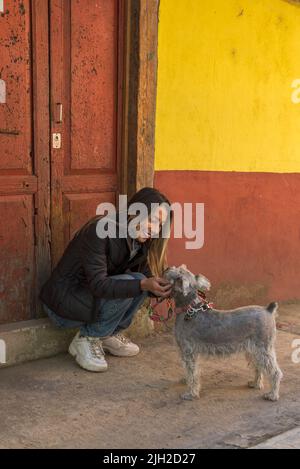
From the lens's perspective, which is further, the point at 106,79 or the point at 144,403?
the point at 106,79

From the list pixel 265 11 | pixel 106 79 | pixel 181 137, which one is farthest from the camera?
pixel 265 11

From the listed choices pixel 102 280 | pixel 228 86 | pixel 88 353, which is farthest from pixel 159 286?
pixel 228 86

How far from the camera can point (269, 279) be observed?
644 centimetres

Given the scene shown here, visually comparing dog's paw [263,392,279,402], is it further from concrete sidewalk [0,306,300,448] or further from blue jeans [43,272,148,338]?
blue jeans [43,272,148,338]

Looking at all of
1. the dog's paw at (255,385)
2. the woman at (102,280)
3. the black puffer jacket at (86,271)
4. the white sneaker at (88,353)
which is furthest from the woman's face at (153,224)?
the dog's paw at (255,385)

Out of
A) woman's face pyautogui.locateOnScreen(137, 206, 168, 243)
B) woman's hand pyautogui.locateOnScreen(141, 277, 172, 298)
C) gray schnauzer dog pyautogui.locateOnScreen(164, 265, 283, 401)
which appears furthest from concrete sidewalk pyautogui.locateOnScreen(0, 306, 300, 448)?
woman's face pyautogui.locateOnScreen(137, 206, 168, 243)

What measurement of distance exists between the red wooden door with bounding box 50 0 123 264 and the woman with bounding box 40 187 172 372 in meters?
0.45

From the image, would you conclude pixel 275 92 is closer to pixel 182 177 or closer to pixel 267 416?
pixel 182 177

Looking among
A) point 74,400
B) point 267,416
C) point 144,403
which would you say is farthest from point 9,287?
point 267,416

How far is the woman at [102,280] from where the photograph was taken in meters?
4.11

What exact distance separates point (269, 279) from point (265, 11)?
2.58 m

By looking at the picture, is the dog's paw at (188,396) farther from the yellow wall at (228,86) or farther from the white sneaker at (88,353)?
the yellow wall at (228,86)

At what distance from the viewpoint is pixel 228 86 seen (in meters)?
5.77

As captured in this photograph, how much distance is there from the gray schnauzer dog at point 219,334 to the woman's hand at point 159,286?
0.05m
